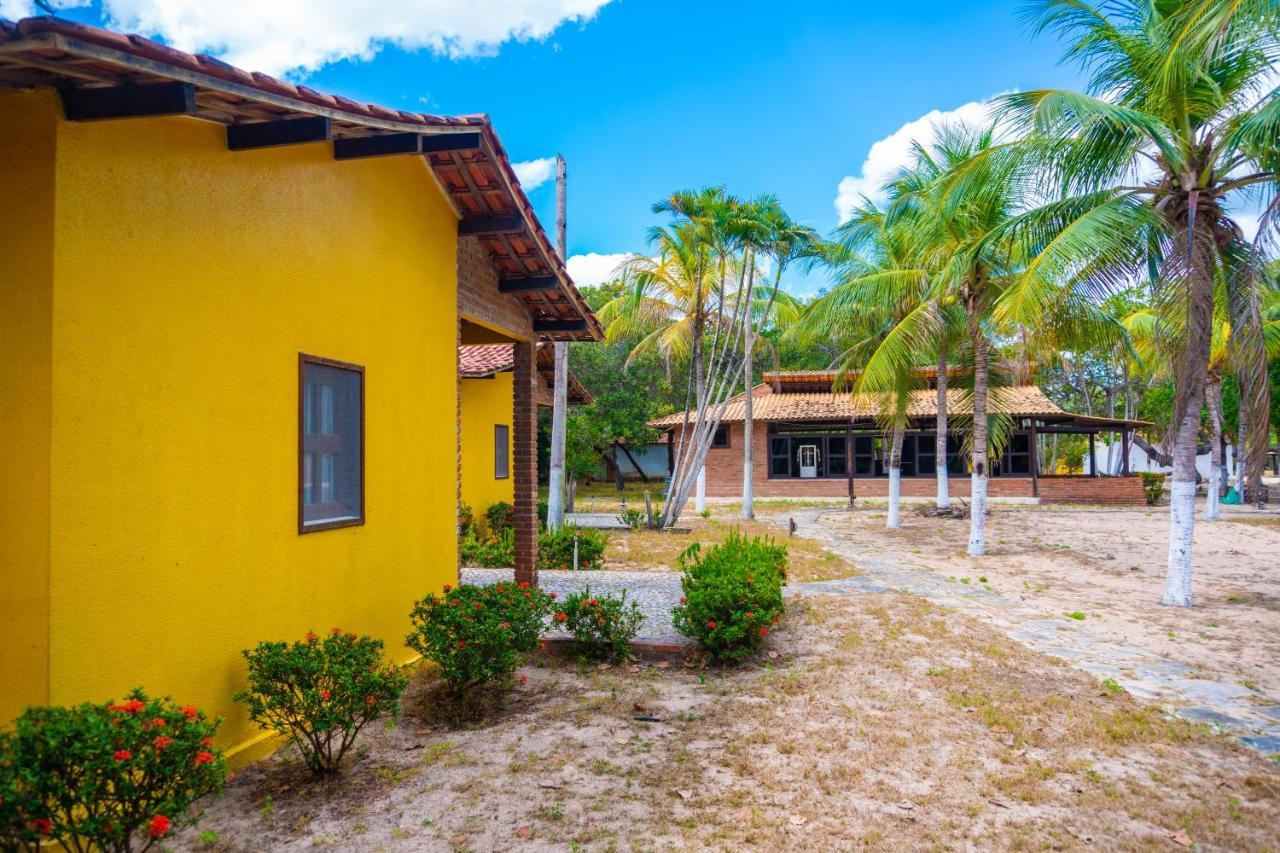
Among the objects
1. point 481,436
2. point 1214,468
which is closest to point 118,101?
point 481,436

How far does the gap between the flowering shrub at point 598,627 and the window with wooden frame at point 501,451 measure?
849 cm

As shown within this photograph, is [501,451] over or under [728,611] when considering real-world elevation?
over

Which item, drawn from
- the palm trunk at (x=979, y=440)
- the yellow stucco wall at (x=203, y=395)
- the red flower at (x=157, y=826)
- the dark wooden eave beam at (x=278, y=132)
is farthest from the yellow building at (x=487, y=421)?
the red flower at (x=157, y=826)

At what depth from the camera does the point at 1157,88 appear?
8805 millimetres

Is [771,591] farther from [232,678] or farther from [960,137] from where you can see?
[960,137]

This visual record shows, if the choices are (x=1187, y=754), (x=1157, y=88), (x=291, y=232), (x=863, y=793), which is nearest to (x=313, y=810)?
(x=863, y=793)

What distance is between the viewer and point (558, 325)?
878cm

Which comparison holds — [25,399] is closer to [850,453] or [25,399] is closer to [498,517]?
[498,517]

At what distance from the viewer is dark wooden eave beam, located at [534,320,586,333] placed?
28.8ft

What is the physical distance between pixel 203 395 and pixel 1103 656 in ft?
23.8

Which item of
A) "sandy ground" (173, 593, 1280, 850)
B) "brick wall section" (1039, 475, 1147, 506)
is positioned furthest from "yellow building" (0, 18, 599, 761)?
"brick wall section" (1039, 475, 1147, 506)

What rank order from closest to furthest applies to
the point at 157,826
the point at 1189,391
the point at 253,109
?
the point at 157,826, the point at 253,109, the point at 1189,391

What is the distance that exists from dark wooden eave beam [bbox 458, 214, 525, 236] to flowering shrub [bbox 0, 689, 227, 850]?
4.74 metres

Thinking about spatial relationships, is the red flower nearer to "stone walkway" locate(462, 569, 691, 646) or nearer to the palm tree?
"stone walkway" locate(462, 569, 691, 646)
